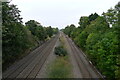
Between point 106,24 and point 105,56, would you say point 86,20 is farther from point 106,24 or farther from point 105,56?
point 105,56

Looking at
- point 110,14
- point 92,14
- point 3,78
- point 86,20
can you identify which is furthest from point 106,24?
point 92,14

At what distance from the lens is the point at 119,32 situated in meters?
21.4

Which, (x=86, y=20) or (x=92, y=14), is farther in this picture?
(x=92, y=14)

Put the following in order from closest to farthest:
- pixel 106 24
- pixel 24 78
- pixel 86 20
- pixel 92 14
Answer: pixel 24 78, pixel 106 24, pixel 86 20, pixel 92 14

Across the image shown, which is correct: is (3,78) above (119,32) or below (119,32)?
below

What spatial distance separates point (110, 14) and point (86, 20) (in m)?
35.2

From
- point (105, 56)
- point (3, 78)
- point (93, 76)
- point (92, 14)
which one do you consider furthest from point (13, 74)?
point (92, 14)

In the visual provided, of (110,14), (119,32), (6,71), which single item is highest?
(110,14)

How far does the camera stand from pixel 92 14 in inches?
2827

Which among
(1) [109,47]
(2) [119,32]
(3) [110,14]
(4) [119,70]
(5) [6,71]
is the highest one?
(3) [110,14]

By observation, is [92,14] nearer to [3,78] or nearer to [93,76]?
[93,76]

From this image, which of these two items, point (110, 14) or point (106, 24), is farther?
point (106, 24)

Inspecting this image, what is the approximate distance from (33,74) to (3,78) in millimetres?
4298

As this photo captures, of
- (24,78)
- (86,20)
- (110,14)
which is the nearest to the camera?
(24,78)
